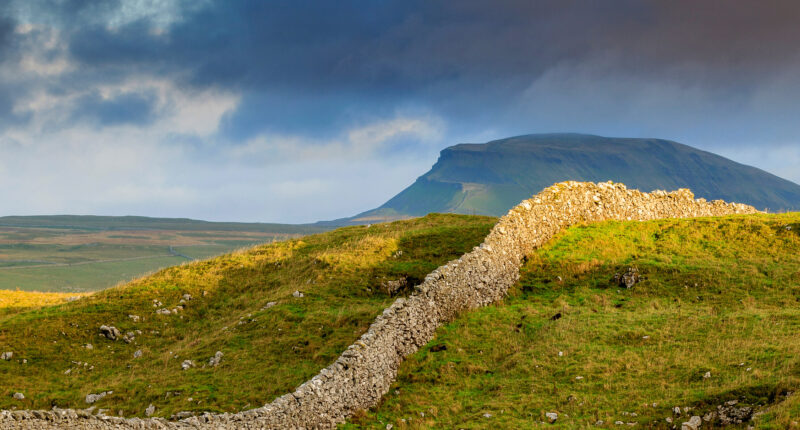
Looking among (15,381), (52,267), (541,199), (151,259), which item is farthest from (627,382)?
(151,259)

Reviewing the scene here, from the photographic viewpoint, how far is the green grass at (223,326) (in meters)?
16.1

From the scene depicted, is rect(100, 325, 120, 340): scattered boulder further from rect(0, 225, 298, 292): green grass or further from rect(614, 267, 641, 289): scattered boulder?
rect(0, 225, 298, 292): green grass

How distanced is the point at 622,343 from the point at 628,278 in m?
6.23

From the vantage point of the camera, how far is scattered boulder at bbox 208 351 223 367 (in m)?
18.0

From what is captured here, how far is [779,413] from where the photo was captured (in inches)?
381

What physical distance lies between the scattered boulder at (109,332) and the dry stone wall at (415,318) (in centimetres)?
1148

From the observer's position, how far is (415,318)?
1731cm

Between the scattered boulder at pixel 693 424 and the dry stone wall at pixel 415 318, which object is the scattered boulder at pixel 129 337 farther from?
the scattered boulder at pixel 693 424

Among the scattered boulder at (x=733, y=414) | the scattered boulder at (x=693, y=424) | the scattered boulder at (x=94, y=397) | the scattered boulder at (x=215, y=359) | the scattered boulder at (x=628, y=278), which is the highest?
the scattered boulder at (x=628, y=278)

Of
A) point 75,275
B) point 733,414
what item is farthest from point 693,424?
point 75,275

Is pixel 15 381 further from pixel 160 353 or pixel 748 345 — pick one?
pixel 748 345

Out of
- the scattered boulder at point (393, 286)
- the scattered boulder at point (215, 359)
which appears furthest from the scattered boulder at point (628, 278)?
the scattered boulder at point (215, 359)

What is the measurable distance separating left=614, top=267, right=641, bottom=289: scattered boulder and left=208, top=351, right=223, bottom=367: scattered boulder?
1426 cm

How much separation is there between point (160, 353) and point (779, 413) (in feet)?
59.8
